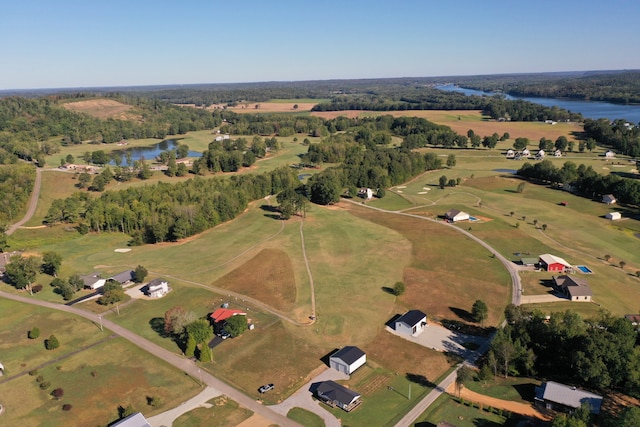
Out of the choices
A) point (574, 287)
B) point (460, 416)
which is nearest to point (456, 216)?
point (574, 287)

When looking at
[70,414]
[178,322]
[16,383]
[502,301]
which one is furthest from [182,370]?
[502,301]

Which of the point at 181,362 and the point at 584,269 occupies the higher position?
the point at 584,269

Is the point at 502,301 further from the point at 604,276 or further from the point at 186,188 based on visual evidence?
the point at 186,188

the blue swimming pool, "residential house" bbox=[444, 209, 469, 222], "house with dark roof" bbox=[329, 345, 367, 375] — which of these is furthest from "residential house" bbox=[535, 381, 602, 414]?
"residential house" bbox=[444, 209, 469, 222]

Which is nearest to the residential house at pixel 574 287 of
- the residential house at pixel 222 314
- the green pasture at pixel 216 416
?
the residential house at pixel 222 314

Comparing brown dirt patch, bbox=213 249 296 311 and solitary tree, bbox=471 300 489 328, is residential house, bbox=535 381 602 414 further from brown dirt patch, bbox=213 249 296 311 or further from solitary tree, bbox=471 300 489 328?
brown dirt patch, bbox=213 249 296 311

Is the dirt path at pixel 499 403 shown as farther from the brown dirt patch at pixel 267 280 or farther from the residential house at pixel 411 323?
the brown dirt patch at pixel 267 280

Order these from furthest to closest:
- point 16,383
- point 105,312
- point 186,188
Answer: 1. point 186,188
2. point 105,312
3. point 16,383

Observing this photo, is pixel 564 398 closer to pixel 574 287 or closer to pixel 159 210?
pixel 574 287
